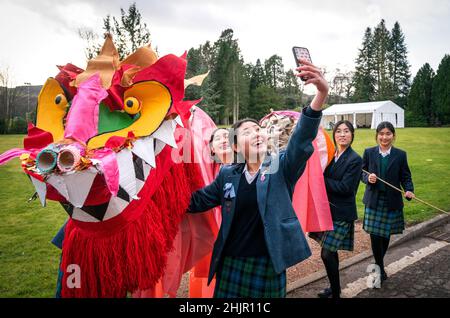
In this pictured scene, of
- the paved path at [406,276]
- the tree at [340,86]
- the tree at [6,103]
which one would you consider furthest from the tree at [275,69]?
the paved path at [406,276]

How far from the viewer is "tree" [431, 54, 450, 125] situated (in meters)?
38.5

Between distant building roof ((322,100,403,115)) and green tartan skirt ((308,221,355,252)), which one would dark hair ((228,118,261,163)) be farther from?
distant building roof ((322,100,403,115))

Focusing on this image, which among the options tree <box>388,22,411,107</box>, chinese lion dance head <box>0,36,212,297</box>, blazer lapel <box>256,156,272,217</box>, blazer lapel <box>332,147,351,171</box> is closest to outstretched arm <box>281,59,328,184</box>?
blazer lapel <box>256,156,272,217</box>

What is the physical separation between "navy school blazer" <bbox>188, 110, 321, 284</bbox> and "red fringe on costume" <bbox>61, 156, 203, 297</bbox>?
40cm

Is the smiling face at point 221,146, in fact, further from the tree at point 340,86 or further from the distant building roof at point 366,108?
the tree at point 340,86

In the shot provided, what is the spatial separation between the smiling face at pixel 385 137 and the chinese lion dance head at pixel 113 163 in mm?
2935

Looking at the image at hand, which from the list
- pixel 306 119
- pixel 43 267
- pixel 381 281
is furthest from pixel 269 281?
pixel 43 267

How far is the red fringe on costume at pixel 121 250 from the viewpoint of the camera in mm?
1811

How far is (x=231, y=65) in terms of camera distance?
137 feet

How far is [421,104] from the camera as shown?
41.0 metres

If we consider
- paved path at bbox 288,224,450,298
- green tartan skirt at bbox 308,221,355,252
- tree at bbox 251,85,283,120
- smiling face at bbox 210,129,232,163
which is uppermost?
tree at bbox 251,85,283,120

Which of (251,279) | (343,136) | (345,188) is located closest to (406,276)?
(345,188)
